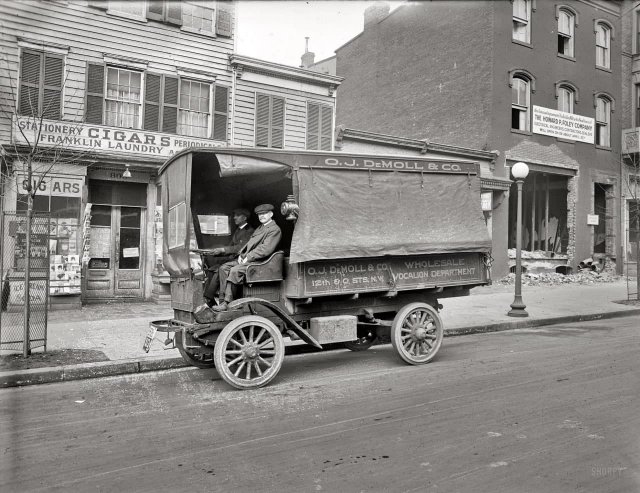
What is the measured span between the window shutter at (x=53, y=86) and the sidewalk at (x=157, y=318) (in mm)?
4765

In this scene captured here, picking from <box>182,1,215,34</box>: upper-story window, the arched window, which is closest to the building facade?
<box>182,1,215,34</box>: upper-story window

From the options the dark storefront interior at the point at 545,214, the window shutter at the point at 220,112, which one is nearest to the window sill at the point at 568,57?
the dark storefront interior at the point at 545,214

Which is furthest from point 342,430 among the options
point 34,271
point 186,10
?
point 34,271

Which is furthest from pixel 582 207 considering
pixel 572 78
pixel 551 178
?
pixel 572 78

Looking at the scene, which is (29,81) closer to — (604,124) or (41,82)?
(41,82)

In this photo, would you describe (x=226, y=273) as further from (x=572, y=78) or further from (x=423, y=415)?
(x=572, y=78)

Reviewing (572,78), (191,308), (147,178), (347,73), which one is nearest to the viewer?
(191,308)

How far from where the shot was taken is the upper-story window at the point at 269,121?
15875 mm

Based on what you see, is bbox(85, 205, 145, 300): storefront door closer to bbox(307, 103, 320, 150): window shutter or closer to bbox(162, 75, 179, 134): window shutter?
bbox(162, 75, 179, 134): window shutter

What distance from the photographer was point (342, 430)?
470 centimetres

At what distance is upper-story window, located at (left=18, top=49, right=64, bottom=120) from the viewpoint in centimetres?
1245

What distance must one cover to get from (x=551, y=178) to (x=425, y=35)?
77.3 ft

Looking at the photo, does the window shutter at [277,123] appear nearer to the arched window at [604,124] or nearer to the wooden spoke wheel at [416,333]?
the wooden spoke wheel at [416,333]

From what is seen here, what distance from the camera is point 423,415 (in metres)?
5.09
